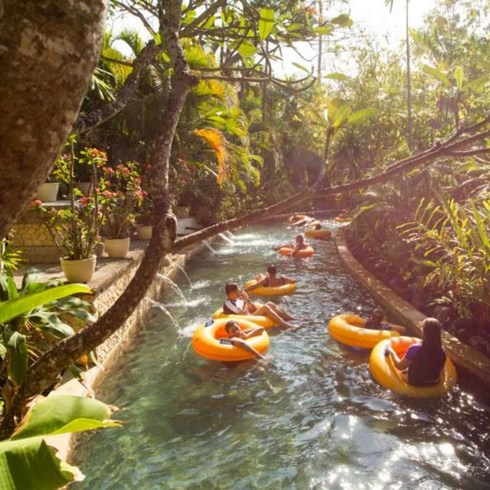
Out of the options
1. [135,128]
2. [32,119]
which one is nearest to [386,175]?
[32,119]

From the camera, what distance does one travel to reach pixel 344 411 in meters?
5.41

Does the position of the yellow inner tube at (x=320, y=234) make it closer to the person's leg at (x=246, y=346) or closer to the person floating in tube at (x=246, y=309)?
the person floating in tube at (x=246, y=309)

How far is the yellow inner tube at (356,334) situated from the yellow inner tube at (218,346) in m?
1.19

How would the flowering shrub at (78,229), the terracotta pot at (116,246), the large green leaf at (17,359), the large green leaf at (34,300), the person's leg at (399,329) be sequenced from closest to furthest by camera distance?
the large green leaf at (34,300), the large green leaf at (17,359), the flowering shrub at (78,229), the person's leg at (399,329), the terracotta pot at (116,246)

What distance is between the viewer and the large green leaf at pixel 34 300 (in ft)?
4.51

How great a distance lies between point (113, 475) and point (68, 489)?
0.46 meters

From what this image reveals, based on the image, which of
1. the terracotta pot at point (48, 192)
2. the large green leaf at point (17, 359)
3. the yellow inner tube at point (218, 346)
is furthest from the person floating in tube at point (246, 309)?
the large green leaf at point (17, 359)

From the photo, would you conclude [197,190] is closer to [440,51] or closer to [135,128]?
[135,128]

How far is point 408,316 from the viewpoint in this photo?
7660mm

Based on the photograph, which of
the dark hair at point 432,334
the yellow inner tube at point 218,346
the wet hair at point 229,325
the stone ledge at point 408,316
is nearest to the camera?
the dark hair at point 432,334

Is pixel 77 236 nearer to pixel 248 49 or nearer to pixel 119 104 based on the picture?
pixel 119 104

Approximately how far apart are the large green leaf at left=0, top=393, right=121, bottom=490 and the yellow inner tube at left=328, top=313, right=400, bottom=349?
6006 mm

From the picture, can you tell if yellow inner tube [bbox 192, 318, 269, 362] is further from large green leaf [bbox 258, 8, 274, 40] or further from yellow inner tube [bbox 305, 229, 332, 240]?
yellow inner tube [bbox 305, 229, 332, 240]

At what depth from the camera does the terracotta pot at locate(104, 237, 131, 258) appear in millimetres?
8531
